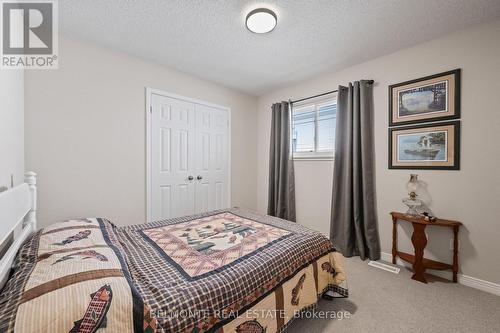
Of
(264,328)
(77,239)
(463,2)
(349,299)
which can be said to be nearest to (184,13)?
(77,239)

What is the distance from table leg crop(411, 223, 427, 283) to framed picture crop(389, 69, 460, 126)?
1.17m

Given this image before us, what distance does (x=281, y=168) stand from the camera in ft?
11.5

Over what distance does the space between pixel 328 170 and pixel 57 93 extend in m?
3.36

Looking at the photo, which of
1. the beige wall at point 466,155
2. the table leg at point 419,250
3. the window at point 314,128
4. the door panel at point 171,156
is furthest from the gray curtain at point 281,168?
the table leg at point 419,250

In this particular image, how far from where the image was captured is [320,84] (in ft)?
10.2

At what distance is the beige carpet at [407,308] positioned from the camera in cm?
149

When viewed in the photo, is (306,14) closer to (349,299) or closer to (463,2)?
(463,2)

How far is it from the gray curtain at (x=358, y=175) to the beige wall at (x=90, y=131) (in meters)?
2.42

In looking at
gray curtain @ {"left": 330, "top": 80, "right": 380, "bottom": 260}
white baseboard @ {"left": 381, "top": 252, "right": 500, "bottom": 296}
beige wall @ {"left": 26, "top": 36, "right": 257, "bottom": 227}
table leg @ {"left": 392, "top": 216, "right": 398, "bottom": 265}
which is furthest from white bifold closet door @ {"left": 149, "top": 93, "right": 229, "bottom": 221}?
white baseboard @ {"left": 381, "top": 252, "right": 500, "bottom": 296}

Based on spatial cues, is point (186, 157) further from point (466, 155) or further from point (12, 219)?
point (466, 155)

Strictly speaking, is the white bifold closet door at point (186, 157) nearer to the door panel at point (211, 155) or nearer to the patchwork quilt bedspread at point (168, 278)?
the door panel at point (211, 155)

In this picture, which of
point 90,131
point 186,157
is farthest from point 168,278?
point 186,157

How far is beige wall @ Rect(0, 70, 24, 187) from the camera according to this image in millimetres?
1266

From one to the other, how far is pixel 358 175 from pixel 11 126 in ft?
10.9
